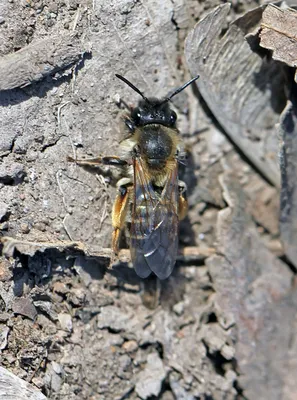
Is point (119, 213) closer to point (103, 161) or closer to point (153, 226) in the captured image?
point (153, 226)

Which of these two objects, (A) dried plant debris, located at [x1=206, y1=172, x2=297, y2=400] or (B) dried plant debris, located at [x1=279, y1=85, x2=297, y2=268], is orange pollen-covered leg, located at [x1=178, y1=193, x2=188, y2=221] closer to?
(A) dried plant debris, located at [x1=206, y1=172, x2=297, y2=400]

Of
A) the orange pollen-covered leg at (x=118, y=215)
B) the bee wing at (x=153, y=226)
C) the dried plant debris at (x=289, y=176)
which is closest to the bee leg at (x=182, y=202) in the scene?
the bee wing at (x=153, y=226)

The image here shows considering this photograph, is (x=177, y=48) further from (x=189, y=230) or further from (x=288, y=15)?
(x=189, y=230)

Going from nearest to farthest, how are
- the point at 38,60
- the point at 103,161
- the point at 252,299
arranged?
the point at 38,60
the point at 103,161
the point at 252,299

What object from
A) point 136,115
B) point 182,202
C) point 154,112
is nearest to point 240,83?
point 154,112

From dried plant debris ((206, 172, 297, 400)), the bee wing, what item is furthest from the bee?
dried plant debris ((206, 172, 297, 400))

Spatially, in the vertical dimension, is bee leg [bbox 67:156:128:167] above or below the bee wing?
above
